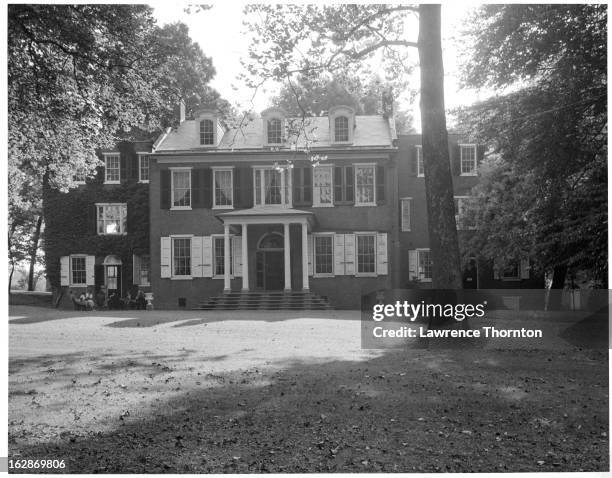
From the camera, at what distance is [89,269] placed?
24953mm

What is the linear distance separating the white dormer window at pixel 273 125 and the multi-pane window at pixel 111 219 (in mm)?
6687

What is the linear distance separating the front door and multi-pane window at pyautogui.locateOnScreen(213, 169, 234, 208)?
7.62 ft

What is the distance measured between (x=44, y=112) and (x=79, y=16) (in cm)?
156

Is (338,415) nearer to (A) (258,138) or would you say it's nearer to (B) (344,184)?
(B) (344,184)

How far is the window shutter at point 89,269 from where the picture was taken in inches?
979

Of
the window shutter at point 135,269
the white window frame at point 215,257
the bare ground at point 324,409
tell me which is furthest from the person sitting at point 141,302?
the bare ground at point 324,409

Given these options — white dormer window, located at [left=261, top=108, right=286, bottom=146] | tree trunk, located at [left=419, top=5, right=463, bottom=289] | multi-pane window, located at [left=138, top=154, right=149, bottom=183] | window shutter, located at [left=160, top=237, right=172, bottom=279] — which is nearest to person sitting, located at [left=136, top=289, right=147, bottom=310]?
window shutter, located at [left=160, top=237, right=172, bottom=279]

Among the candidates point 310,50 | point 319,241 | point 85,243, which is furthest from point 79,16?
point 85,243

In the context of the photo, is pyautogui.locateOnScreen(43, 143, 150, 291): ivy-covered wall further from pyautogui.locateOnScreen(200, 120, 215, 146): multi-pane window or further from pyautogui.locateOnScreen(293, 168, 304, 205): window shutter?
pyautogui.locateOnScreen(293, 168, 304, 205): window shutter

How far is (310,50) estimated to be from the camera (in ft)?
31.0

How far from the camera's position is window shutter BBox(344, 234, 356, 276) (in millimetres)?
23094

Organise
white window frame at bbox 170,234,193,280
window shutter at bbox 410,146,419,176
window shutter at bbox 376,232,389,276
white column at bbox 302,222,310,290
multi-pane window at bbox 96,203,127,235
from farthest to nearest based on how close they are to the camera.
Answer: window shutter at bbox 410,146,419,176 → multi-pane window at bbox 96,203,127,235 → white window frame at bbox 170,234,193,280 → window shutter at bbox 376,232,389,276 → white column at bbox 302,222,310,290

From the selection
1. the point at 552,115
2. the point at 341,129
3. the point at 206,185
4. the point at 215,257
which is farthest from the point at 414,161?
the point at 552,115

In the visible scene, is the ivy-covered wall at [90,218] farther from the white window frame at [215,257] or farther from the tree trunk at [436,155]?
the tree trunk at [436,155]
